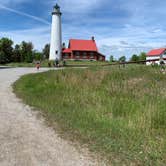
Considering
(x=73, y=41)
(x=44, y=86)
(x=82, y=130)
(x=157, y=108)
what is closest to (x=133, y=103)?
(x=157, y=108)

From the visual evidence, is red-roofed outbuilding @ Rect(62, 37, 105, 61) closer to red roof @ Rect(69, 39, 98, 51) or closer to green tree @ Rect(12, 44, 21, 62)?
red roof @ Rect(69, 39, 98, 51)

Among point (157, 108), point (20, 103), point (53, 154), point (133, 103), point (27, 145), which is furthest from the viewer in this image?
point (20, 103)

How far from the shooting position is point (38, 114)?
7.78 m

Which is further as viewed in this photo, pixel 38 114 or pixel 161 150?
pixel 38 114

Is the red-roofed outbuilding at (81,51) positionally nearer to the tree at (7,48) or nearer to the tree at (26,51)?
the tree at (26,51)

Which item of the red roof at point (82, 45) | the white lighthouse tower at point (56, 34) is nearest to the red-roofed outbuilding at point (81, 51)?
the red roof at point (82, 45)

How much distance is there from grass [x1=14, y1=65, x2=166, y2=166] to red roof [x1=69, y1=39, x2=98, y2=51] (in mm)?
64390

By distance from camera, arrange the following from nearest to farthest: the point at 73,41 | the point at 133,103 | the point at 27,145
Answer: the point at 27,145 → the point at 133,103 → the point at 73,41

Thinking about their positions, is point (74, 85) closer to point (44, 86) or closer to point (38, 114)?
point (44, 86)

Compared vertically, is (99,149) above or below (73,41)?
below

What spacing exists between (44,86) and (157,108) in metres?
7.20

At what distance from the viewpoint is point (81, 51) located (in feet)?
255

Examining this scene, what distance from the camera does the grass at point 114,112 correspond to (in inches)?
190

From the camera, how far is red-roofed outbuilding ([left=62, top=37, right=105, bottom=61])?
77625mm
